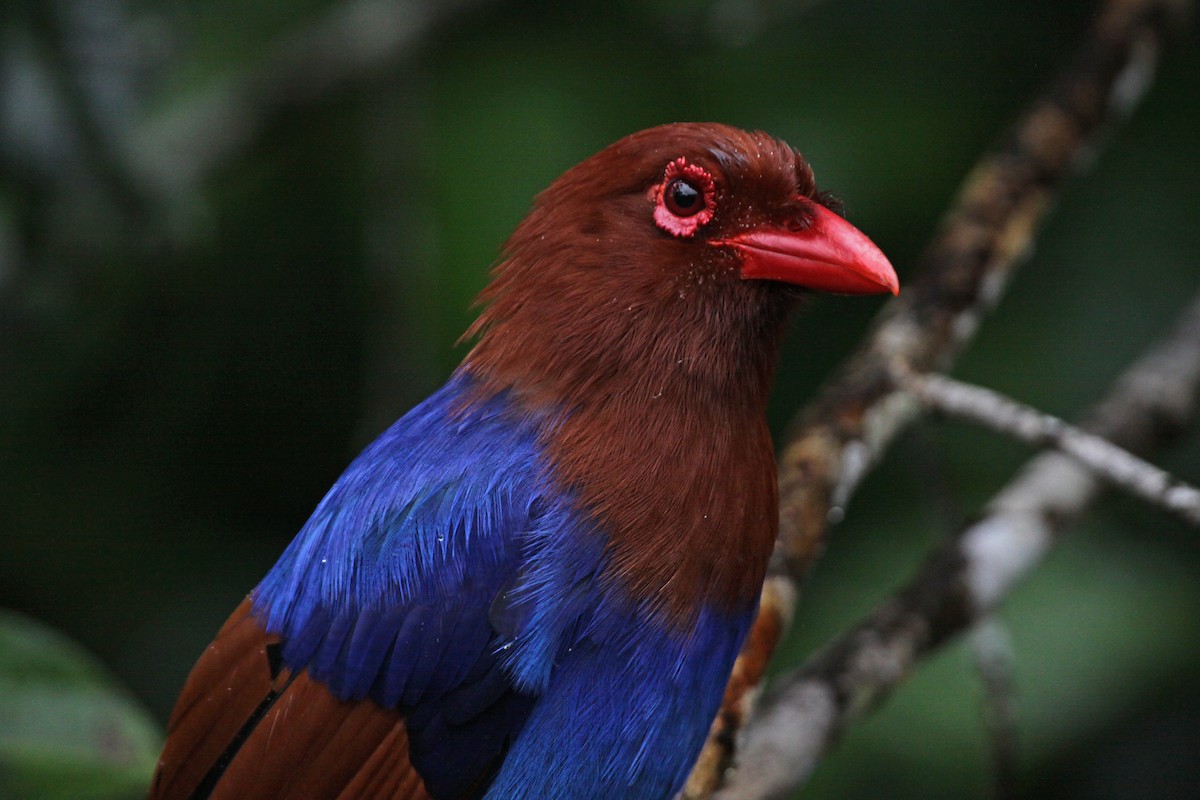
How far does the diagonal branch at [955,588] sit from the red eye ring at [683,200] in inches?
36.1

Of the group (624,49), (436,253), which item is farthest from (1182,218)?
(436,253)

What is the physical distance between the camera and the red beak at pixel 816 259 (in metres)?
2.55

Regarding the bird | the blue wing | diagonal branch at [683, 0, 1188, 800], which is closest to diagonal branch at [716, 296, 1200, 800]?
diagonal branch at [683, 0, 1188, 800]

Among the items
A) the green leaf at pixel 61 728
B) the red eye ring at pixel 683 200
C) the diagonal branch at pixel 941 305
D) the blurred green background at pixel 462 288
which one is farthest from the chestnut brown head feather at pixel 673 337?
the blurred green background at pixel 462 288

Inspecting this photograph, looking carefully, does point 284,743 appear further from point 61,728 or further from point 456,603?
point 61,728

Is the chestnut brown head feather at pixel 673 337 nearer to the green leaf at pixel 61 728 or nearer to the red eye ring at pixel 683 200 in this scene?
the red eye ring at pixel 683 200

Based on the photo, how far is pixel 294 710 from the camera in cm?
249

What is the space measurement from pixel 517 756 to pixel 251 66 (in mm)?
2774

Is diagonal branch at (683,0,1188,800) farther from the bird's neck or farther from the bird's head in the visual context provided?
the bird's head

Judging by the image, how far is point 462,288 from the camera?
172 inches

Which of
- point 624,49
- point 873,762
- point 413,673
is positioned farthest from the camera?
point 624,49

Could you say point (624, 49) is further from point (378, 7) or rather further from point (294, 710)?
point (294, 710)

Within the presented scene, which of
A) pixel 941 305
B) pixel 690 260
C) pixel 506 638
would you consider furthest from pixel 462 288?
pixel 506 638

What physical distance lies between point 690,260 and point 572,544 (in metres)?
0.57
